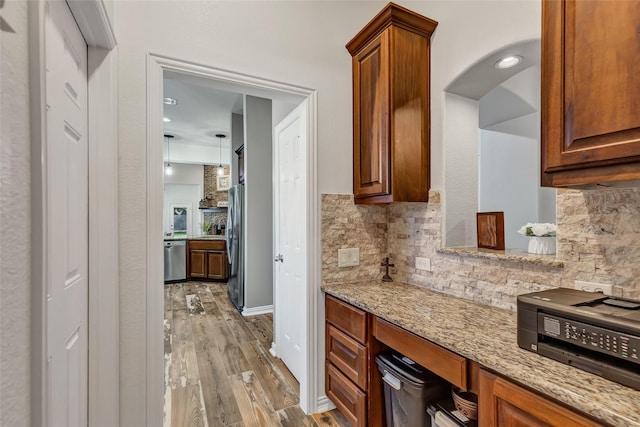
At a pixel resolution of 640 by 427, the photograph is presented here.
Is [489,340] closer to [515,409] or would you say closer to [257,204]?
[515,409]

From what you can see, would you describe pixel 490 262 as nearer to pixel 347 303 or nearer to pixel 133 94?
pixel 347 303

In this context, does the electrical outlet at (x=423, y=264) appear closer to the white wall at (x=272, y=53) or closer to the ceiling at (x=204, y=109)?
the white wall at (x=272, y=53)

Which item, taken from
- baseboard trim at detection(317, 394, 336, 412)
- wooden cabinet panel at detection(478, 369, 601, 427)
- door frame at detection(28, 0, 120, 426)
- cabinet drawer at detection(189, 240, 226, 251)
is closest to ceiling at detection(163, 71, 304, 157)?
door frame at detection(28, 0, 120, 426)

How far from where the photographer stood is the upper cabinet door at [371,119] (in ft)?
6.07

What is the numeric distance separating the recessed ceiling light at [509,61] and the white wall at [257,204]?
9.93 feet

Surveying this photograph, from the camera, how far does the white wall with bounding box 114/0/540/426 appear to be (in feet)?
5.01

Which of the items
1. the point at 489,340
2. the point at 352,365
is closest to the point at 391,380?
the point at 352,365

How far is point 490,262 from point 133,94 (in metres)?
2.14

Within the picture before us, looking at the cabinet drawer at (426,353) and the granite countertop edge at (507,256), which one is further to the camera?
the granite countertop edge at (507,256)

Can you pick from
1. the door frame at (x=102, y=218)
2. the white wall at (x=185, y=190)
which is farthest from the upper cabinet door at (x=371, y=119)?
the white wall at (x=185, y=190)

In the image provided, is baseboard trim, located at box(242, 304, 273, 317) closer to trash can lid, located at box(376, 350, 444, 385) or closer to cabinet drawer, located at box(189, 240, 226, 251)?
cabinet drawer, located at box(189, 240, 226, 251)

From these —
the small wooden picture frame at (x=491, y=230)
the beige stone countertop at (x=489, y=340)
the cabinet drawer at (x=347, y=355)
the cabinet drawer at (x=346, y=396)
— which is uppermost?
the small wooden picture frame at (x=491, y=230)

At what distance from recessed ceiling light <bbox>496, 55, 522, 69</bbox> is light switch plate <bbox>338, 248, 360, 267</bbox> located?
4.76ft

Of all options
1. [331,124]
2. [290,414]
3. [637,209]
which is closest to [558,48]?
[637,209]
